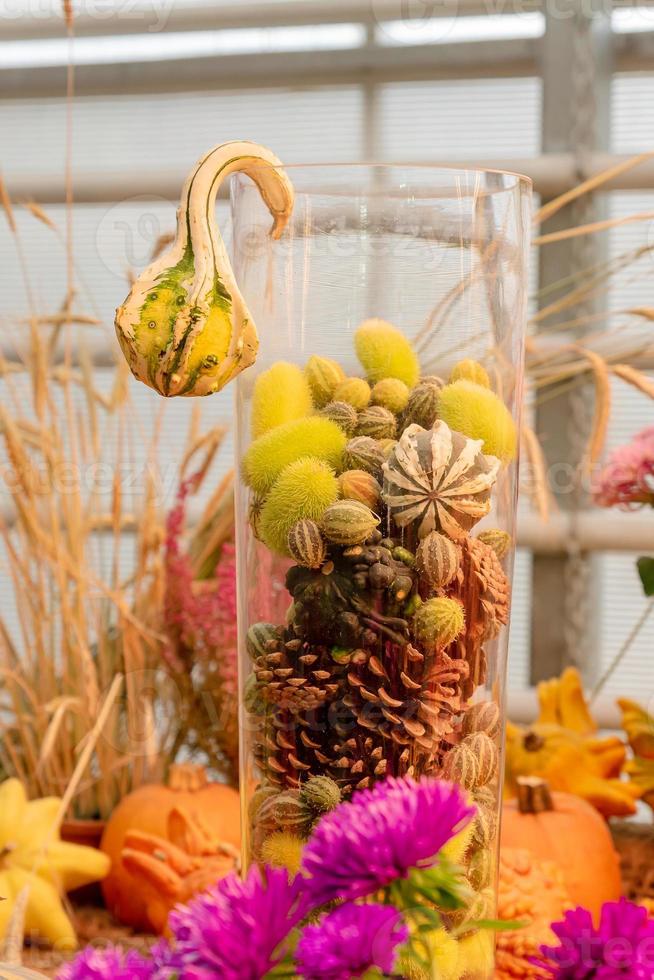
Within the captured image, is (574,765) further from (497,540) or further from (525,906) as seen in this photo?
(497,540)

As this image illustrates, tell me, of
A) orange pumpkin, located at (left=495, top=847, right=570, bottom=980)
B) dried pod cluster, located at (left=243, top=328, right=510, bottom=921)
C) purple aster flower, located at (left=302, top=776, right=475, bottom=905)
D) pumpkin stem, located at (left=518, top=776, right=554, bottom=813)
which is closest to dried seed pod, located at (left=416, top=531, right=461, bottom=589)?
dried pod cluster, located at (left=243, top=328, right=510, bottom=921)

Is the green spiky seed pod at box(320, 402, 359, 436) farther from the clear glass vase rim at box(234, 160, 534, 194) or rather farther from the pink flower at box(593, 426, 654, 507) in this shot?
the pink flower at box(593, 426, 654, 507)

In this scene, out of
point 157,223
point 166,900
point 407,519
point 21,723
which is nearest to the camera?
point 407,519

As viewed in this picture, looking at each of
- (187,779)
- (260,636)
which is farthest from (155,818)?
(260,636)

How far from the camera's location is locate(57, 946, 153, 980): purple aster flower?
273mm

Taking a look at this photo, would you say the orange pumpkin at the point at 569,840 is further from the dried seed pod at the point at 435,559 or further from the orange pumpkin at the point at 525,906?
the dried seed pod at the point at 435,559

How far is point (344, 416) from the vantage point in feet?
1.27

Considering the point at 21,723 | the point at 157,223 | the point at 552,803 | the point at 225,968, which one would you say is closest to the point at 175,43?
the point at 157,223

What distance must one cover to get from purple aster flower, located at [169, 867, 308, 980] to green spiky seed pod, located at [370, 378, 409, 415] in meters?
0.17

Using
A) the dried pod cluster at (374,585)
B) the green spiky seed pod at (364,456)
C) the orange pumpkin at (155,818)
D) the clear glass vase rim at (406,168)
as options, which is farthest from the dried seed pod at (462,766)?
the orange pumpkin at (155,818)

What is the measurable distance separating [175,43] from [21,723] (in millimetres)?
826

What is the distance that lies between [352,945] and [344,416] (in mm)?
190

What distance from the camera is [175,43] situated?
4.04 ft

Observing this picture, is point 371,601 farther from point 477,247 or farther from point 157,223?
point 157,223
